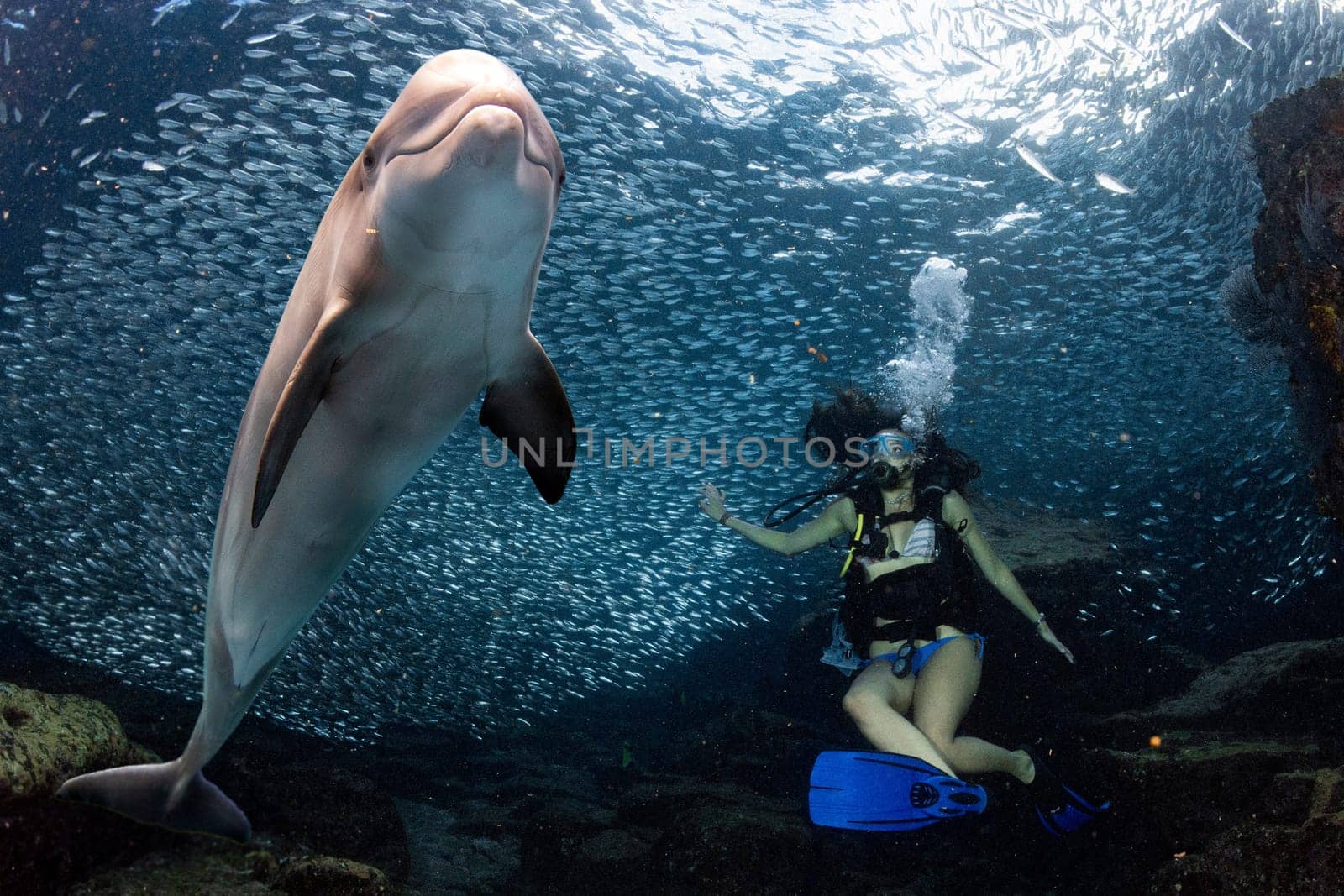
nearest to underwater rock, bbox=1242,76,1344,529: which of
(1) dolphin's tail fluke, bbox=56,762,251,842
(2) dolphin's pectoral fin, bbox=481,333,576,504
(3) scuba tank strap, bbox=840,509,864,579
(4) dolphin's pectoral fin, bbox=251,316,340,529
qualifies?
(3) scuba tank strap, bbox=840,509,864,579

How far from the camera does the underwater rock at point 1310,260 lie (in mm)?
3936

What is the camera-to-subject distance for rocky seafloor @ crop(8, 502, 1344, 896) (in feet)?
12.3

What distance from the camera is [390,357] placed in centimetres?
194

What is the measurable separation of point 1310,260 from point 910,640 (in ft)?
11.6

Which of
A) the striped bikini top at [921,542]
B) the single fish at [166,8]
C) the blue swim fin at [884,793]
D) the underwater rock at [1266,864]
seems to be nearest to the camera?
the underwater rock at [1266,864]

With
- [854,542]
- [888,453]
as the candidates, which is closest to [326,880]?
[854,542]

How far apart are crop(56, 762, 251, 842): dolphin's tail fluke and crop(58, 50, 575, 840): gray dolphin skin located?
0.27m

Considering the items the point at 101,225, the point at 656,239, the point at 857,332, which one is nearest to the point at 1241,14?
the point at 857,332

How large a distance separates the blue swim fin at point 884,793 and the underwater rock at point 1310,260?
2816 mm

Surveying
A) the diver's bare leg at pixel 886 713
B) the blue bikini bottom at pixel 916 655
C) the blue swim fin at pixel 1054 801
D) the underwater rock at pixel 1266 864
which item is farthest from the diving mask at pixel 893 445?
the underwater rock at pixel 1266 864

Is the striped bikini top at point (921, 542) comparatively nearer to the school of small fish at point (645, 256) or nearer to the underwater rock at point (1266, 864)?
the underwater rock at point (1266, 864)

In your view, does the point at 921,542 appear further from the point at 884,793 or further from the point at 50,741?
the point at 50,741

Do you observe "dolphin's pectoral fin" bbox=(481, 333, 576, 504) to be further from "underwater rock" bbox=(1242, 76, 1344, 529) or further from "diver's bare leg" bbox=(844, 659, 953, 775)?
"underwater rock" bbox=(1242, 76, 1344, 529)

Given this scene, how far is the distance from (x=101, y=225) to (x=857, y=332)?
13040mm
